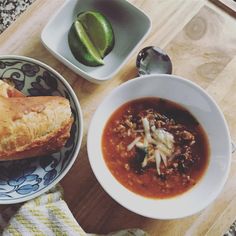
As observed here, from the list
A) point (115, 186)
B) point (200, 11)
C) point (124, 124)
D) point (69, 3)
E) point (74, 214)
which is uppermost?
point (200, 11)

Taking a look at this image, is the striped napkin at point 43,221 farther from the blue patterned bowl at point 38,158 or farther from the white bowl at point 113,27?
the white bowl at point 113,27

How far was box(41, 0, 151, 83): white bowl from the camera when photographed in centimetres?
176

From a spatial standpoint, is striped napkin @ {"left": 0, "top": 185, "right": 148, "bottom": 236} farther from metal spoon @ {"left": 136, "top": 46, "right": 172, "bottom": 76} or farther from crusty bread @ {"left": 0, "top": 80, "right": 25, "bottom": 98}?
metal spoon @ {"left": 136, "top": 46, "right": 172, "bottom": 76}

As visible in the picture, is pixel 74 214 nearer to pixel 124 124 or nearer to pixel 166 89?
pixel 124 124

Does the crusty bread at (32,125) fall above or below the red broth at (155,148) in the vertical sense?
below

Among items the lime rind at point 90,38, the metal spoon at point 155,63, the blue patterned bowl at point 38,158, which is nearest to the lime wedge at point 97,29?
the lime rind at point 90,38

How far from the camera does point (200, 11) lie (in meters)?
1.86

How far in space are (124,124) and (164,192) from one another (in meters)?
0.23

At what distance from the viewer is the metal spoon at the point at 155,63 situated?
1749 mm

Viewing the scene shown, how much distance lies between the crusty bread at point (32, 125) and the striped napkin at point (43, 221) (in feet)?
0.49

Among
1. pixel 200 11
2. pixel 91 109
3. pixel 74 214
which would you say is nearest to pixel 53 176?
pixel 74 214

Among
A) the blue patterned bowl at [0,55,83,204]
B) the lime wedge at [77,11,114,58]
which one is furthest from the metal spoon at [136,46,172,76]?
the blue patterned bowl at [0,55,83,204]

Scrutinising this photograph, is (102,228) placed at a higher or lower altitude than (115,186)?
lower

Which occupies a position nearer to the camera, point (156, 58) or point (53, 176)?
point (53, 176)
